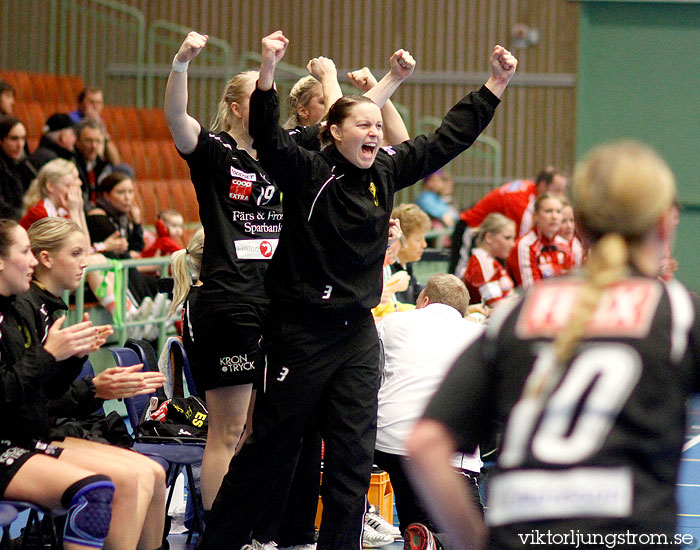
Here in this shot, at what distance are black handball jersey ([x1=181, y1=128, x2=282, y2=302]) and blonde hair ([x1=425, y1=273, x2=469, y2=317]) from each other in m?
0.76

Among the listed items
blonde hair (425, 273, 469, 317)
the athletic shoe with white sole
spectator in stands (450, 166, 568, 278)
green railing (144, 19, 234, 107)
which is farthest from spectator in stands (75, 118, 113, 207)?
the athletic shoe with white sole

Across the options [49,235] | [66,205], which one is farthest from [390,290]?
[66,205]

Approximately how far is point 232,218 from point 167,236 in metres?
4.70

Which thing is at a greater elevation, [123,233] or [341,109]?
[341,109]

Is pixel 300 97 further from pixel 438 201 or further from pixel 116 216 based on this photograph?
pixel 438 201

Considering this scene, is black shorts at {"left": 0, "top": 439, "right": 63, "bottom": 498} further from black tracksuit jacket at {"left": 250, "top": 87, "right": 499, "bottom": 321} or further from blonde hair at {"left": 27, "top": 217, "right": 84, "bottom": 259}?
black tracksuit jacket at {"left": 250, "top": 87, "right": 499, "bottom": 321}

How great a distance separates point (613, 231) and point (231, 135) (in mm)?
2613

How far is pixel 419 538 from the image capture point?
4.17 m

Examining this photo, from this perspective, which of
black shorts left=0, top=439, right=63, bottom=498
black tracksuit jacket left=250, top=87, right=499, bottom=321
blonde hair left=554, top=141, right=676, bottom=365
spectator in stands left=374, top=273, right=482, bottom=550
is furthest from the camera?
spectator in stands left=374, top=273, right=482, bottom=550

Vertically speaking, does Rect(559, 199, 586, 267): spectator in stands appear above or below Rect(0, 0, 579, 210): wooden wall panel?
below

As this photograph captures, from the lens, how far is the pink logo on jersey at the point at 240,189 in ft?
13.4

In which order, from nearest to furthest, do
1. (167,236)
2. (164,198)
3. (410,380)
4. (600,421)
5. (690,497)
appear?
(600,421) → (410,380) → (690,497) → (167,236) → (164,198)

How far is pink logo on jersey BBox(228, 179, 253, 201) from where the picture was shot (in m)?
4.09

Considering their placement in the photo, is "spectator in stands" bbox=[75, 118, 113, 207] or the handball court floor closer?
the handball court floor
